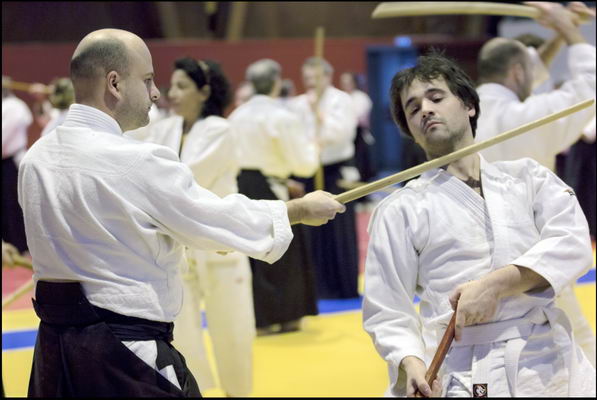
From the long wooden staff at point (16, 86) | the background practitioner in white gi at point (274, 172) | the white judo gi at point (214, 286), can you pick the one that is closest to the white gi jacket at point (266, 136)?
the background practitioner in white gi at point (274, 172)

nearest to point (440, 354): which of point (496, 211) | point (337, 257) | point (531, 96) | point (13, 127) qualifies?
point (496, 211)

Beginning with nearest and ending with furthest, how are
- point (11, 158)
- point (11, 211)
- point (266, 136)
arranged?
point (266, 136), point (11, 211), point (11, 158)

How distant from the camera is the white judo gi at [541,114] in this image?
3162 millimetres

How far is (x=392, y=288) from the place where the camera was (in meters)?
2.08

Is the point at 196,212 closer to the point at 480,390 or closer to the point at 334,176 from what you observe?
the point at 480,390

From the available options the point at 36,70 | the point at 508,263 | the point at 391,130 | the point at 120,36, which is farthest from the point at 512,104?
the point at 391,130

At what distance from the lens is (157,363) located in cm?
192

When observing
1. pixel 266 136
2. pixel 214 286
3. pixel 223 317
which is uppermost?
pixel 266 136

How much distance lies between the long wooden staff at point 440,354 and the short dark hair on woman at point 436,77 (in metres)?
0.62

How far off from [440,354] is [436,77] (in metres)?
0.75

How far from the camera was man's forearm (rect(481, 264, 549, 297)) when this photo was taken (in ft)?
6.39

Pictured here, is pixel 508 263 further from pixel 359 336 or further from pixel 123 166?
pixel 359 336

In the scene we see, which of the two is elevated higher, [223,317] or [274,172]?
[274,172]

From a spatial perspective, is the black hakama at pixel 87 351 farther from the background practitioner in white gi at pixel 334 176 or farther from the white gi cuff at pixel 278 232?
the background practitioner in white gi at pixel 334 176
